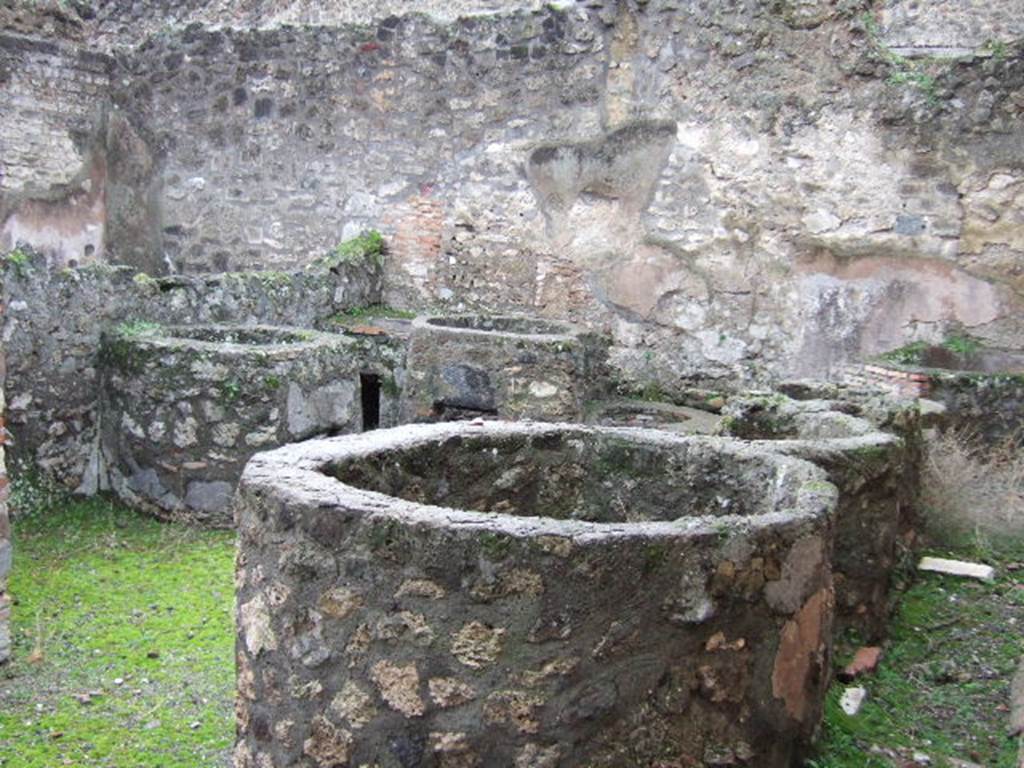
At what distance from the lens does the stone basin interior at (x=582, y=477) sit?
3.57m

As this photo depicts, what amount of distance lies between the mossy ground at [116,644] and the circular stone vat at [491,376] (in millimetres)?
1490

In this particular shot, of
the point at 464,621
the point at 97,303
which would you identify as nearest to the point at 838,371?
the point at 97,303

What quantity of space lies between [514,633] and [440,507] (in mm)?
536

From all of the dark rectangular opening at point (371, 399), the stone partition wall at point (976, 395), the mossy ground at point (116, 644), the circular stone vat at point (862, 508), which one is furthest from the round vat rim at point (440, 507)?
the stone partition wall at point (976, 395)

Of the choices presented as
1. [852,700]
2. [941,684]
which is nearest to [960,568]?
[941,684]

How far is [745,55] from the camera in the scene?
837 cm

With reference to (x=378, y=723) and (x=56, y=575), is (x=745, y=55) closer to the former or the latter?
(x=56, y=575)

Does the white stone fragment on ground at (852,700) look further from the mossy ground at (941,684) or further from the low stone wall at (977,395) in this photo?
the low stone wall at (977,395)

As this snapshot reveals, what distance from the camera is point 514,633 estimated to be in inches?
100

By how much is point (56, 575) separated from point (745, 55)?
19.4 feet

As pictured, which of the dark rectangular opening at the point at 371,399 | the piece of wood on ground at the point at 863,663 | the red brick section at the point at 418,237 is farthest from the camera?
the red brick section at the point at 418,237

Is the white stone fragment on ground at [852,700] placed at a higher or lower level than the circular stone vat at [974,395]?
lower

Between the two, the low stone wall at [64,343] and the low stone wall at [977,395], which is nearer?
the low stone wall at [64,343]

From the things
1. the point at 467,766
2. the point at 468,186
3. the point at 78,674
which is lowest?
the point at 78,674
